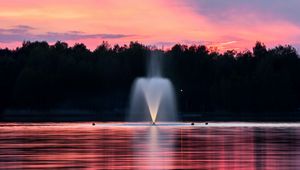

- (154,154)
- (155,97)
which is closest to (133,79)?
(155,97)

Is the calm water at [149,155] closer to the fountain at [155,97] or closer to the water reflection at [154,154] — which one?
the water reflection at [154,154]

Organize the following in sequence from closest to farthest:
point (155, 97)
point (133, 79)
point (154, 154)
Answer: point (154, 154)
point (155, 97)
point (133, 79)

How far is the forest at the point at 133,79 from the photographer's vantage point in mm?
177750

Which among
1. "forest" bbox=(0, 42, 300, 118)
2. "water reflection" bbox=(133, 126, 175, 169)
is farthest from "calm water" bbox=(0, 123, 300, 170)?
"forest" bbox=(0, 42, 300, 118)

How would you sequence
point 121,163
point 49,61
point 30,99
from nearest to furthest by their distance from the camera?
point 121,163 < point 30,99 < point 49,61

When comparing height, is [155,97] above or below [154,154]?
above

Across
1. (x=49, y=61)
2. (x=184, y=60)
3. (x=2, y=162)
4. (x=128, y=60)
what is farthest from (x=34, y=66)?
(x=2, y=162)

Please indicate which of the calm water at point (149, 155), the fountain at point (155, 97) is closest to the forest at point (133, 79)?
the fountain at point (155, 97)

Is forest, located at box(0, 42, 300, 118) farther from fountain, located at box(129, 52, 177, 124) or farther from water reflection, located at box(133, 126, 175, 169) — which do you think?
water reflection, located at box(133, 126, 175, 169)

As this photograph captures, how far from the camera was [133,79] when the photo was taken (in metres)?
188

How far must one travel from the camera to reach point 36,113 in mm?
178250

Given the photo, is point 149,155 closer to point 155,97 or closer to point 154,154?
point 154,154

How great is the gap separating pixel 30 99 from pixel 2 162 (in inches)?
5540

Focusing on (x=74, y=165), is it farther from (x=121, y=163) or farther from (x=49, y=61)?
(x=49, y=61)
